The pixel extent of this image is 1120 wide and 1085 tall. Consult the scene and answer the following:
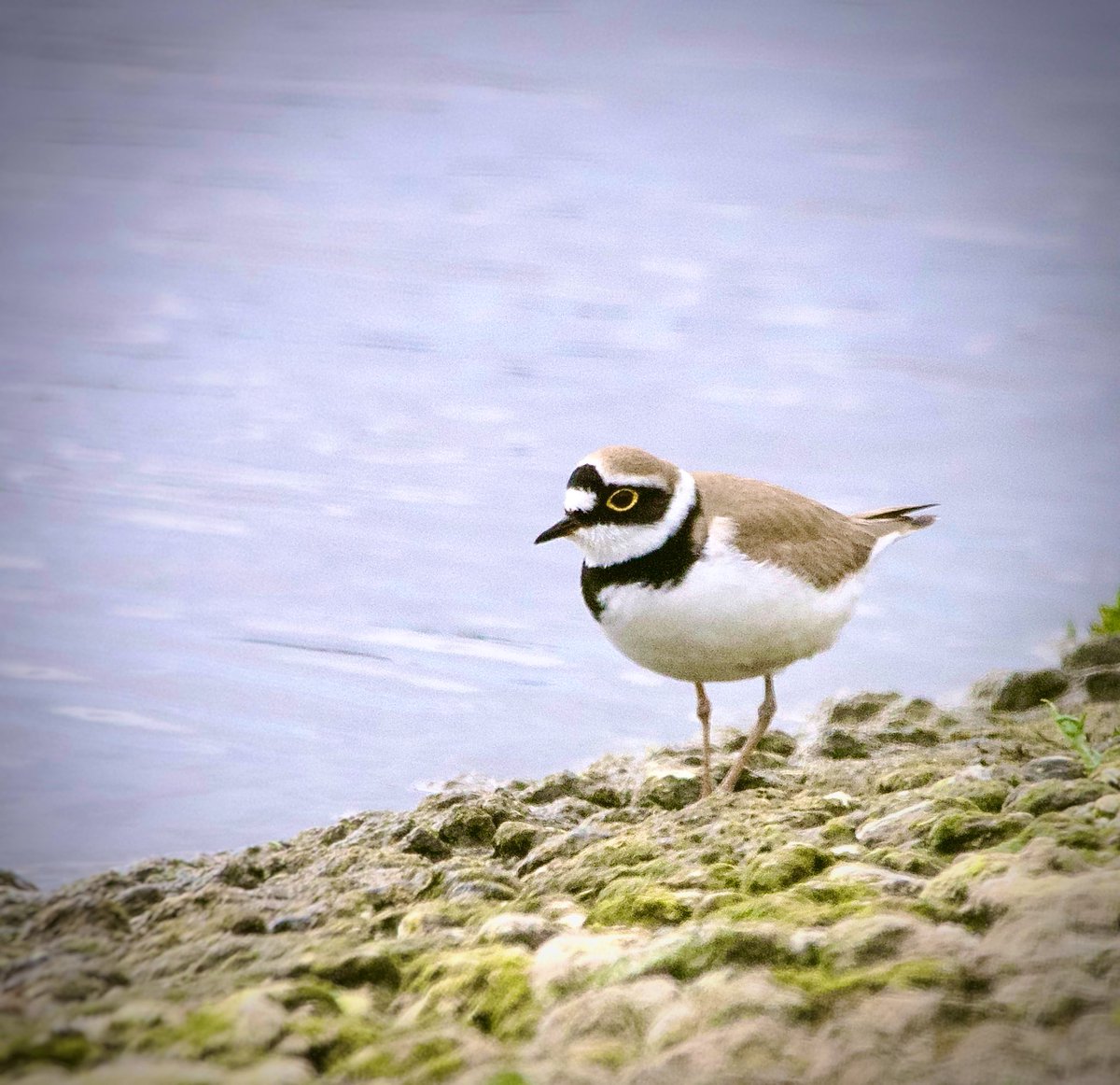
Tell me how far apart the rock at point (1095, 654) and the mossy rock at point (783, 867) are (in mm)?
2722

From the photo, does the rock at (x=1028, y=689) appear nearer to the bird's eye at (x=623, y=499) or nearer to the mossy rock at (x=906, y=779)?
the mossy rock at (x=906, y=779)

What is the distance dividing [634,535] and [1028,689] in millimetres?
2162

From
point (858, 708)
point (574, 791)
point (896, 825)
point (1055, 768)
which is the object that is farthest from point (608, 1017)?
point (858, 708)

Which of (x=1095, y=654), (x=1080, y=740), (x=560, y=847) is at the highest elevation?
(x=1095, y=654)

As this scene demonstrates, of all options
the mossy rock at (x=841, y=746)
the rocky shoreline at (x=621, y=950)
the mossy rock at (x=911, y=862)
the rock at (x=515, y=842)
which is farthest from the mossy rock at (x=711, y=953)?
the mossy rock at (x=841, y=746)

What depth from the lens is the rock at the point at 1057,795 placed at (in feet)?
10.7

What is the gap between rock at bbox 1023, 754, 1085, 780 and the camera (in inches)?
147

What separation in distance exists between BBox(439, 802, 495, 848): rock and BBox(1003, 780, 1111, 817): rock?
1561mm

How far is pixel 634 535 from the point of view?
4359mm

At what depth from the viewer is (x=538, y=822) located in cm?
423

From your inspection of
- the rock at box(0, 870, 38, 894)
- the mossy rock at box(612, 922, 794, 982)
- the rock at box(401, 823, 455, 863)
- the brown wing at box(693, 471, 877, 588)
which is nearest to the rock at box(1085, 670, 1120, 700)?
the brown wing at box(693, 471, 877, 588)

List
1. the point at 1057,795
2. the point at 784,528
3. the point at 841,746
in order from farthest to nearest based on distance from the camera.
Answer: the point at 841,746, the point at 784,528, the point at 1057,795

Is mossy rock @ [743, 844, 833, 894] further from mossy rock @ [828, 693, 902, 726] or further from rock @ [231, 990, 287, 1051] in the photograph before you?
mossy rock @ [828, 693, 902, 726]

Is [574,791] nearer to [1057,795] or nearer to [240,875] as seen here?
[240,875]
